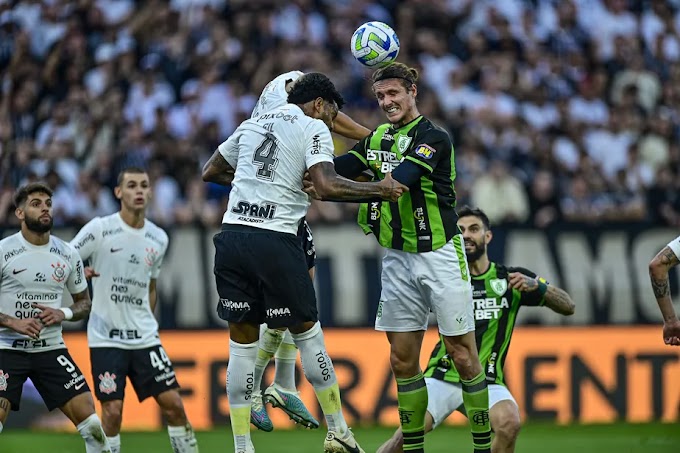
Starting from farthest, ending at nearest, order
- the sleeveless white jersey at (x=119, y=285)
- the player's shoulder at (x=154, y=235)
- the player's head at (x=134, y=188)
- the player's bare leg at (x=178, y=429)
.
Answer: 1. the player's shoulder at (x=154, y=235)
2. the player's head at (x=134, y=188)
3. the sleeveless white jersey at (x=119, y=285)
4. the player's bare leg at (x=178, y=429)

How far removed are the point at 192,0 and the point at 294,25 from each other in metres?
1.60

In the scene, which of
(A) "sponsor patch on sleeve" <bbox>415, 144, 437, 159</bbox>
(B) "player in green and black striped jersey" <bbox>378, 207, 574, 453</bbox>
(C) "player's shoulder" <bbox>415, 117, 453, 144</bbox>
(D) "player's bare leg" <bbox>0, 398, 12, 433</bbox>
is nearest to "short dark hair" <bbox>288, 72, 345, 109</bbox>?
(C) "player's shoulder" <bbox>415, 117, 453, 144</bbox>

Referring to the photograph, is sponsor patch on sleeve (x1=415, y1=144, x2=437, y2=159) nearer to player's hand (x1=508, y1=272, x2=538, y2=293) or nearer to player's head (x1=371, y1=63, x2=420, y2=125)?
player's head (x1=371, y1=63, x2=420, y2=125)

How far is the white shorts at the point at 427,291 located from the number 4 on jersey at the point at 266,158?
3.76 feet

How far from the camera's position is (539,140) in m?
17.5

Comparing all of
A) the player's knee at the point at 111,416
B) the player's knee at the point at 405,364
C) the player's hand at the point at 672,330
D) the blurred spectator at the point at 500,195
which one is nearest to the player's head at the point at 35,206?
the player's knee at the point at 111,416

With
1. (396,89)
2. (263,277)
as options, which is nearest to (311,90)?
(396,89)

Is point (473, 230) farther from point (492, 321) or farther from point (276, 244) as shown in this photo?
point (276, 244)

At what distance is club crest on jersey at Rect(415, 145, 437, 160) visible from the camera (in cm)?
888

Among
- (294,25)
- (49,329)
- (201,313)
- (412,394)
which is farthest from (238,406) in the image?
(294,25)

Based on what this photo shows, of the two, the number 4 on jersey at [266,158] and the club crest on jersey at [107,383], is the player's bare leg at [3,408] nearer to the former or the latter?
the club crest on jersey at [107,383]

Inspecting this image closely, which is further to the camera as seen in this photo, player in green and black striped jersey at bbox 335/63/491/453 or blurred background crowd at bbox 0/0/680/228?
blurred background crowd at bbox 0/0/680/228

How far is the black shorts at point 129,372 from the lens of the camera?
11023mm

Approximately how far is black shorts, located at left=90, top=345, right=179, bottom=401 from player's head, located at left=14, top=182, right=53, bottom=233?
1509 millimetres
